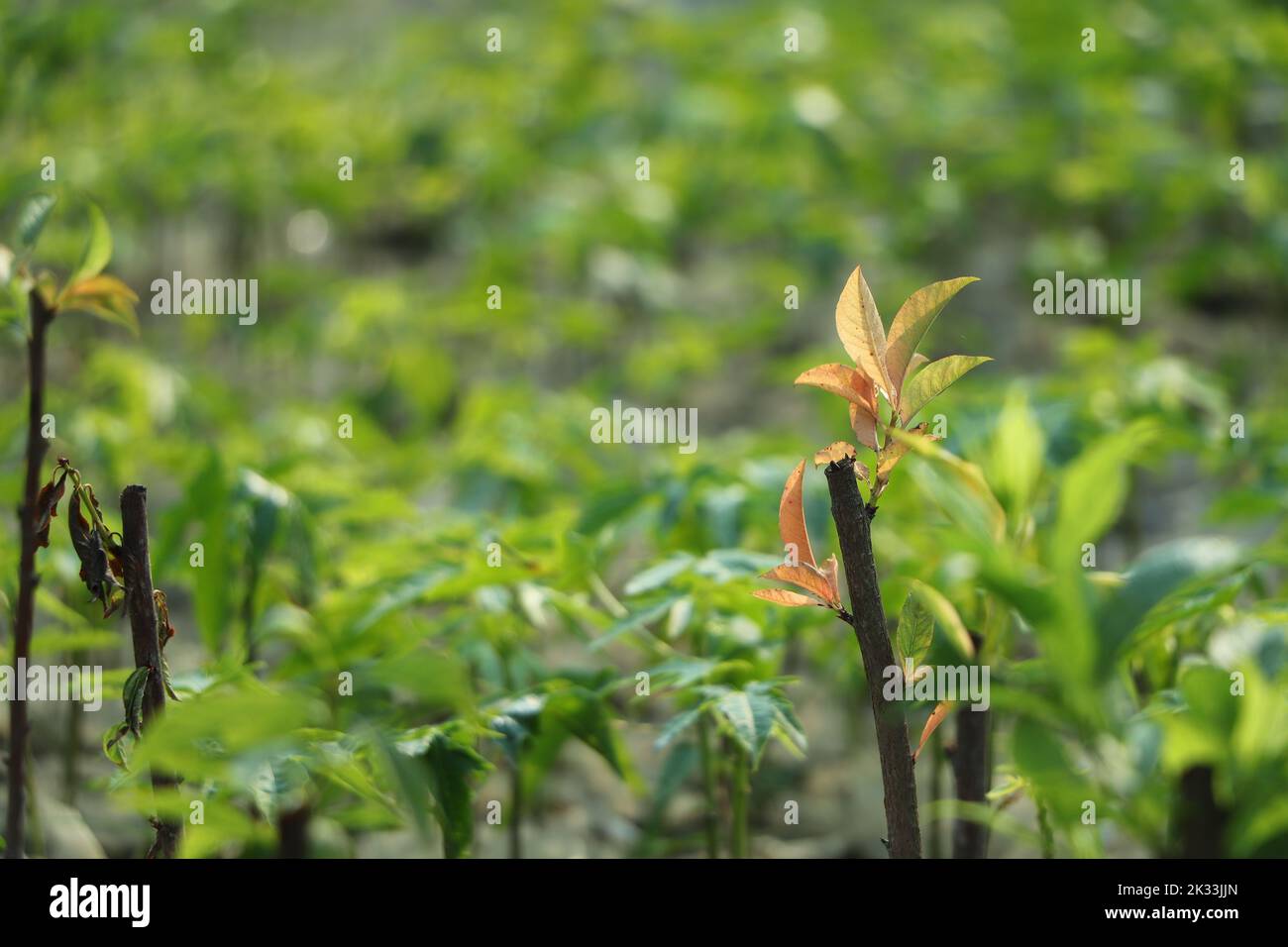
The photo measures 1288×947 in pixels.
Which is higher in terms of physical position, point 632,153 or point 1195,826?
point 632,153

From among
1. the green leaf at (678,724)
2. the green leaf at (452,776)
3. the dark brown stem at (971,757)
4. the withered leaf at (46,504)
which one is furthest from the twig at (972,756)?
the withered leaf at (46,504)

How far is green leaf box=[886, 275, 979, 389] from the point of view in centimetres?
72

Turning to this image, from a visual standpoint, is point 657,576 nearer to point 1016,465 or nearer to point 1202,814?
point 1016,465

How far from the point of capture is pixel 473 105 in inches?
157

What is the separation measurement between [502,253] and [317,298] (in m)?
0.53

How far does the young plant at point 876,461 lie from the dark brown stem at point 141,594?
0.42 m

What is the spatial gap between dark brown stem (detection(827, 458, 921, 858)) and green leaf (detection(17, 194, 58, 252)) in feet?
2.01

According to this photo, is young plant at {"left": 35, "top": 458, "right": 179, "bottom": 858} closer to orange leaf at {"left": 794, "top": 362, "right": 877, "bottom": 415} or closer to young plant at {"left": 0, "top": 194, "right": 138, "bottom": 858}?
young plant at {"left": 0, "top": 194, "right": 138, "bottom": 858}

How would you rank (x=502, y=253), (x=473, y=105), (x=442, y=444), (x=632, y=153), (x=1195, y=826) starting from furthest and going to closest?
(x=473, y=105), (x=632, y=153), (x=502, y=253), (x=442, y=444), (x=1195, y=826)

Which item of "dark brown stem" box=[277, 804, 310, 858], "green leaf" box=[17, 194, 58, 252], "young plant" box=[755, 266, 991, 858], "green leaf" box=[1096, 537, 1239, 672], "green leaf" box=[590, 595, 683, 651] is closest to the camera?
"green leaf" box=[1096, 537, 1239, 672]

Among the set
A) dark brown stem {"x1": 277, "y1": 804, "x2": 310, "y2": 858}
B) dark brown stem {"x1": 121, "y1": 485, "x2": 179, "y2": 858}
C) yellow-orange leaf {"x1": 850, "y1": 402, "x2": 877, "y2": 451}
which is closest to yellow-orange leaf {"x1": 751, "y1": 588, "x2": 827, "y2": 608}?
yellow-orange leaf {"x1": 850, "y1": 402, "x2": 877, "y2": 451}

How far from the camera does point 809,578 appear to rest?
0.74 metres
